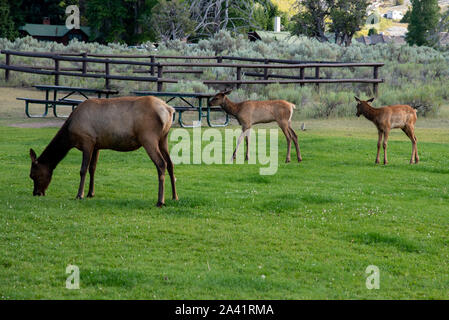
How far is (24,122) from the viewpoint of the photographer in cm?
1920

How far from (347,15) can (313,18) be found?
10.5ft

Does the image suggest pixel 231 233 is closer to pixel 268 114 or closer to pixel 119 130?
pixel 119 130

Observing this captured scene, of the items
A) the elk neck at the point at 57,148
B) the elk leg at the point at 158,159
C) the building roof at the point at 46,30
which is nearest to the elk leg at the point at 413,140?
the elk leg at the point at 158,159

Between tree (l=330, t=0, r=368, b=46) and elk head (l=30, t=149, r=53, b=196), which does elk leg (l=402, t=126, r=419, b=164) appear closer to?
elk head (l=30, t=149, r=53, b=196)

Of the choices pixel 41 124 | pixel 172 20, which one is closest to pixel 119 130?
pixel 41 124

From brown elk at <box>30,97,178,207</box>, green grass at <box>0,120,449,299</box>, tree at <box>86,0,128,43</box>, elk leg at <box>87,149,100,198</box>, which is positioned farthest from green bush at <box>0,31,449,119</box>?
tree at <box>86,0,128,43</box>

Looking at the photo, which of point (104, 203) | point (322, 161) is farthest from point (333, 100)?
point (104, 203)

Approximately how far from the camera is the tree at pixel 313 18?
54469mm

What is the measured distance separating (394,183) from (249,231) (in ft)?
14.2

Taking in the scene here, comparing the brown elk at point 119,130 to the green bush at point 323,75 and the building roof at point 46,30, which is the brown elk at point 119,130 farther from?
the building roof at point 46,30

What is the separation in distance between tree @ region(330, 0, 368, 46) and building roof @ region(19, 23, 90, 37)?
2538cm
